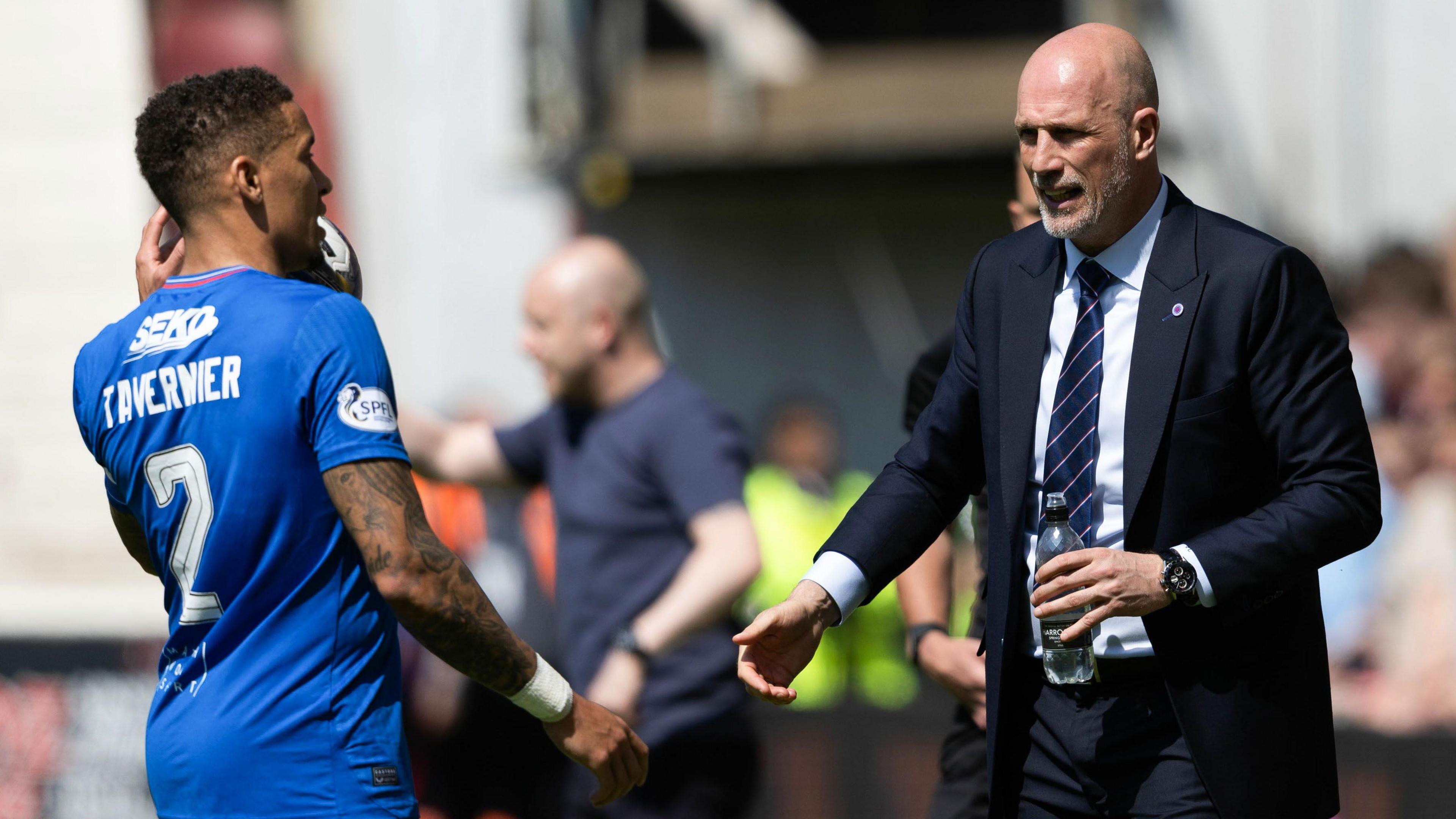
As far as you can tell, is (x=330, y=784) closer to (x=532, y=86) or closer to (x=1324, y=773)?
(x=1324, y=773)

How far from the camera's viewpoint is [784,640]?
2.90 metres

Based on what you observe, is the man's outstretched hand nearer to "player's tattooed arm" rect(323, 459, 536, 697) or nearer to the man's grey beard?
"player's tattooed arm" rect(323, 459, 536, 697)

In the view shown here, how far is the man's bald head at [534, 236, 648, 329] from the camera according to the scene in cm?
490

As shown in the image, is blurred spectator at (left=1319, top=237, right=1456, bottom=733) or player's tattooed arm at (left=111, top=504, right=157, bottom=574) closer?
player's tattooed arm at (left=111, top=504, right=157, bottom=574)

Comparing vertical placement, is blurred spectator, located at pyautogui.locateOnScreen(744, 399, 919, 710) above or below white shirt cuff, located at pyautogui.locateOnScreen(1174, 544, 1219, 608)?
below

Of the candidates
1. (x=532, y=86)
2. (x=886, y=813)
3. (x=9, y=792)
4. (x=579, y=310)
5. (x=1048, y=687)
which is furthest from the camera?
(x=532, y=86)

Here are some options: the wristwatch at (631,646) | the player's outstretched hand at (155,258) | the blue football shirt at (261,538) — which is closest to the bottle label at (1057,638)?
the blue football shirt at (261,538)

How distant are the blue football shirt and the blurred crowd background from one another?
25.5 feet

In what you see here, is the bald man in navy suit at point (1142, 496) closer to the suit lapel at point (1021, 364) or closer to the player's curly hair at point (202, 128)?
the suit lapel at point (1021, 364)

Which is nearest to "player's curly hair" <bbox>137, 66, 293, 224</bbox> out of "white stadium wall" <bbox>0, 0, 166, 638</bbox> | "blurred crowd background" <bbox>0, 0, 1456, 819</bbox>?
"blurred crowd background" <bbox>0, 0, 1456, 819</bbox>

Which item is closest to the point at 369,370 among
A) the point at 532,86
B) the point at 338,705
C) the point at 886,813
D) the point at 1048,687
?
the point at 338,705

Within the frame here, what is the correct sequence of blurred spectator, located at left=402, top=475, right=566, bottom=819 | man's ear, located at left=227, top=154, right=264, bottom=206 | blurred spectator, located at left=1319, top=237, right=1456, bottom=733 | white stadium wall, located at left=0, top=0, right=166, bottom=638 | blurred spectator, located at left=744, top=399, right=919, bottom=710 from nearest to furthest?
man's ear, located at left=227, top=154, right=264, bottom=206
blurred spectator, located at left=402, top=475, right=566, bottom=819
blurred spectator, located at left=1319, top=237, right=1456, bottom=733
blurred spectator, located at left=744, top=399, right=919, bottom=710
white stadium wall, located at left=0, top=0, right=166, bottom=638

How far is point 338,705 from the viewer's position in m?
2.75

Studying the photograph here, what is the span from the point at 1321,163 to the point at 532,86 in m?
6.49
